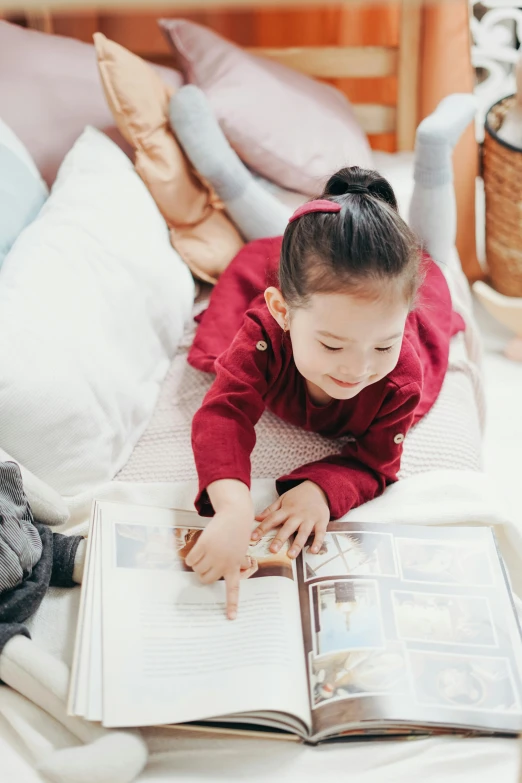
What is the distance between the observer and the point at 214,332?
1.29 meters

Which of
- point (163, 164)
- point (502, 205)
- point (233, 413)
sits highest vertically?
point (163, 164)

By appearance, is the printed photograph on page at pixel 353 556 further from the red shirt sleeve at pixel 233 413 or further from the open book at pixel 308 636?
the red shirt sleeve at pixel 233 413

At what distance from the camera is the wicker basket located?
1.77 m

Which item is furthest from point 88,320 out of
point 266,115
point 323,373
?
point 266,115

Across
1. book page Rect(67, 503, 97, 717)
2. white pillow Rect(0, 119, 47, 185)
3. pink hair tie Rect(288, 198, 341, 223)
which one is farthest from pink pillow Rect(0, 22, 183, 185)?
book page Rect(67, 503, 97, 717)

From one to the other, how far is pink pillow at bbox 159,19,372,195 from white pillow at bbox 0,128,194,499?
0.92ft

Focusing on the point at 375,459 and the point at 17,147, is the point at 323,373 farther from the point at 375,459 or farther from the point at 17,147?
the point at 17,147

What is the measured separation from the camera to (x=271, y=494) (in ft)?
3.37

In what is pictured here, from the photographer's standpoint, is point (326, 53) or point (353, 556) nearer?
point (353, 556)

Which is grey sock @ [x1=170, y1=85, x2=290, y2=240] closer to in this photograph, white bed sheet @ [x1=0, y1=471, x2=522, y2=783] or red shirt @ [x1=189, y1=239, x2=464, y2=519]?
red shirt @ [x1=189, y1=239, x2=464, y2=519]

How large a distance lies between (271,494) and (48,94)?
98cm

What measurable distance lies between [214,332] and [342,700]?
689mm

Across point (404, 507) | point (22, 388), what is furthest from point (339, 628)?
point (22, 388)

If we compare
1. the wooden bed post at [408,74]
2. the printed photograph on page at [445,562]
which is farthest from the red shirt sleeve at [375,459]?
the wooden bed post at [408,74]
